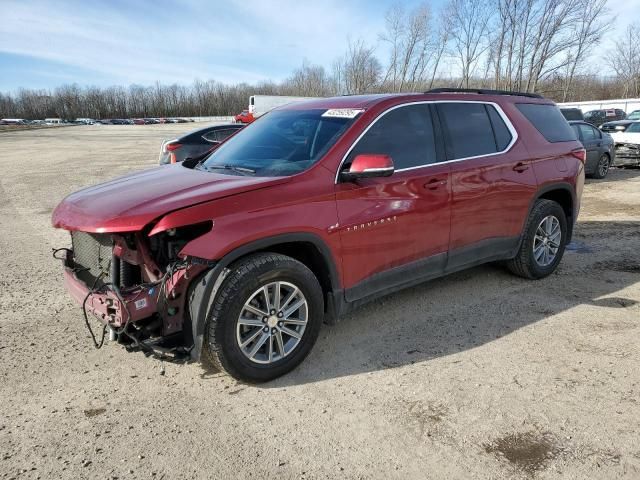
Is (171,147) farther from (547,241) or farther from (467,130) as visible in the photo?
(547,241)

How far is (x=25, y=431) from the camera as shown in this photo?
2834 mm

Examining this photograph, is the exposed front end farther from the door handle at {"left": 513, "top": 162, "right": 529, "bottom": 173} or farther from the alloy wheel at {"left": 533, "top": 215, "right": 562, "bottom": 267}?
the alloy wheel at {"left": 533, "top": 215, "right": 562, "bottom": 267}

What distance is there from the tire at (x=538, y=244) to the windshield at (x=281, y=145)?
93.6 inches

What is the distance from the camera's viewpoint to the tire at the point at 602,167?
13.0 metres

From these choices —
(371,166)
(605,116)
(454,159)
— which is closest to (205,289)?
(371,166)

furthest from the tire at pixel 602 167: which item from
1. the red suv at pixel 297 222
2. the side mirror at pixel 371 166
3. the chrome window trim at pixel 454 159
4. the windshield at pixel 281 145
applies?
the side mirror at pixel 371 166

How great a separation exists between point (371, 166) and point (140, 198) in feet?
4.99

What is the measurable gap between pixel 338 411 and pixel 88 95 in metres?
148

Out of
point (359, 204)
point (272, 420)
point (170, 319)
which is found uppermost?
point (359, 204)

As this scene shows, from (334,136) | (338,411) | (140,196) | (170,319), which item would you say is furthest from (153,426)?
(334,136)

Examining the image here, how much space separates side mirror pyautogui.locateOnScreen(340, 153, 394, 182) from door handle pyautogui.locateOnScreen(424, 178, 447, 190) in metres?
0.63

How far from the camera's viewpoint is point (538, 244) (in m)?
5.16

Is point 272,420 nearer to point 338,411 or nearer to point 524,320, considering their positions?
point 338,411

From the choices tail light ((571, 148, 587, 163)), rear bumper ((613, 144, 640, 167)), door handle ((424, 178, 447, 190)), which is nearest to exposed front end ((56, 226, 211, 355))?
door handle ((424, 178, 447, 190))
